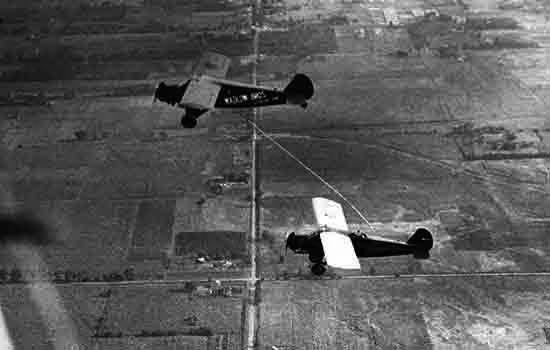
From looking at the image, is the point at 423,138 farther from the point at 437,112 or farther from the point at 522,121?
the point at 522,121

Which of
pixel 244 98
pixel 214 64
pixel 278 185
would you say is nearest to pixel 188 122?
Answer: pixel 244 98

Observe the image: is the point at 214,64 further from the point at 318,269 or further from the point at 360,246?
the point at 318,269

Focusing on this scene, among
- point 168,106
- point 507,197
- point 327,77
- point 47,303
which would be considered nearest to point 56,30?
point 168,106

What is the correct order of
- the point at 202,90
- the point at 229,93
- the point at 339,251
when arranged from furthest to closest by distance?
the point at 229,93
the point at 202,90
the point at 339,251

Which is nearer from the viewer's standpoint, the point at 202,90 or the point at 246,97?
the point at 202,90

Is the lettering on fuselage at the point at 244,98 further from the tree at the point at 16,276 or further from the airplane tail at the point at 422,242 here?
the tree at the point at 16,276

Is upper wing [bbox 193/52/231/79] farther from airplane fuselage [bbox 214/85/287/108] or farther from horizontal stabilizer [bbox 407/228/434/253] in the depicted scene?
horizontal stabilizer [bbox 407/228/434/253]

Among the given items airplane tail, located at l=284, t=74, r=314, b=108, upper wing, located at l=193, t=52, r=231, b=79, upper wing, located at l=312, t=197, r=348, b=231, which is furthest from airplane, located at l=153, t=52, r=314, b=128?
upper wing, located at l=312, t=197, r=348, b=231

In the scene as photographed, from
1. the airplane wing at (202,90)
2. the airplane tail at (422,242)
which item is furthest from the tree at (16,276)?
the airplane tail at (422,242)
